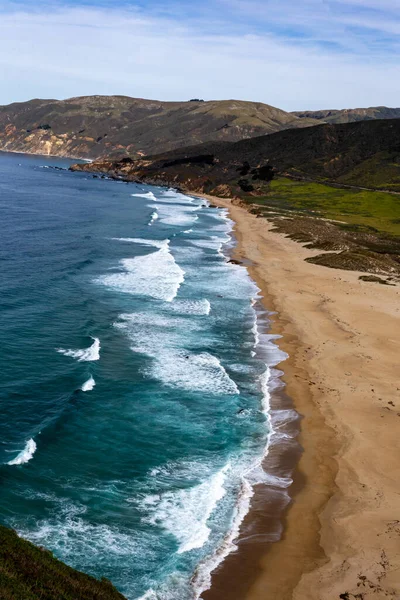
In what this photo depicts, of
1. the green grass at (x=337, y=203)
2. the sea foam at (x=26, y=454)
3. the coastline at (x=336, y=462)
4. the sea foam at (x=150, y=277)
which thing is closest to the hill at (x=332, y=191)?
the green grass at (x=337, y=203)

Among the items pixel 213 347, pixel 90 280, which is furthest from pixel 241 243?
pixel 213 347

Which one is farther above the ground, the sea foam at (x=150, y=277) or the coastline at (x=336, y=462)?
the sea foam at (x=150, y=277)

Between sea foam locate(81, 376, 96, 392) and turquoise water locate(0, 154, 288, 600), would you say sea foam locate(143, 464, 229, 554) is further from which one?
sea foam locate(81, 376, 96, 392)

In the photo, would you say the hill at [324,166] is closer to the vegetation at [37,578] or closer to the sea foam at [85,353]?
the sea foam at [85,353]

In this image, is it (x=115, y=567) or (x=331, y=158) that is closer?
(x=115, y=567)

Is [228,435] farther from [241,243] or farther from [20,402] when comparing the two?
[241,243]

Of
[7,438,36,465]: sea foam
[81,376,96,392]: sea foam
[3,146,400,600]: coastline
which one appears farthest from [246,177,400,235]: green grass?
[7,438,36,465]: sea foam
